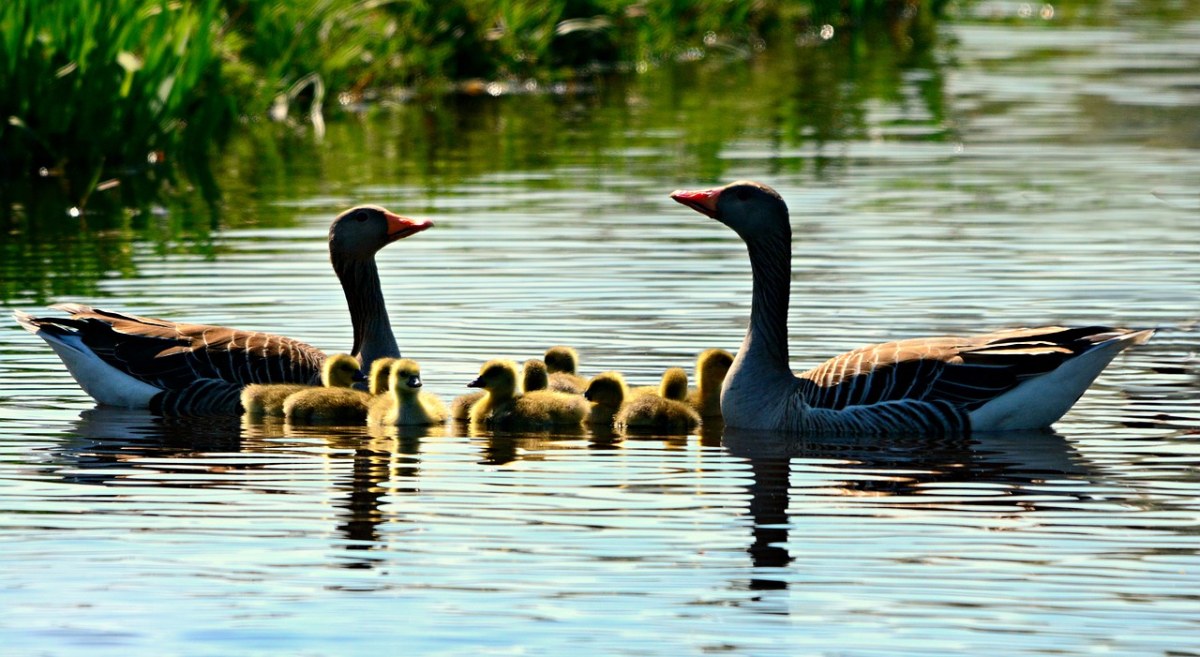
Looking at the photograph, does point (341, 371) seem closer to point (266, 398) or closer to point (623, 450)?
point (266, 398)

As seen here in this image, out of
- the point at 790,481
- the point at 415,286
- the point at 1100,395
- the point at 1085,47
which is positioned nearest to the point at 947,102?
the point at 1085,47

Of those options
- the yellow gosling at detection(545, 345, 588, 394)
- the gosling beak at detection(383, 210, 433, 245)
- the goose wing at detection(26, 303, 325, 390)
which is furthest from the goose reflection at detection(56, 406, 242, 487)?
the yellow gosling at detection(545, 345, 588, 394)

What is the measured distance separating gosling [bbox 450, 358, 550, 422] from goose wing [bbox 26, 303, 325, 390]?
983 millimetres

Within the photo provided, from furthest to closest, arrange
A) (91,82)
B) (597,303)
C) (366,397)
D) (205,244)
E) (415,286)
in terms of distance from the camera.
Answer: (91,82) → (205,244) → (415,286) → (597,303) → (366,397)

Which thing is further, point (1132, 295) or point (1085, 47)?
point (1085, 47)

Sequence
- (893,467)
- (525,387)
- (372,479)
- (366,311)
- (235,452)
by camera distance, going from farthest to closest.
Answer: (366,311) → (525,387) → (235,452) → (893,467) → (372,479)

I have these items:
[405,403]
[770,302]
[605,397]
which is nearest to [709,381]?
[770,302]

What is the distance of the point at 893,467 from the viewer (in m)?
11.0

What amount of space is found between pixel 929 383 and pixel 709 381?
1479mm

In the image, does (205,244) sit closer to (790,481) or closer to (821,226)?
(821,226)

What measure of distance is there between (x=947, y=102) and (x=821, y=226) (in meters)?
11.4

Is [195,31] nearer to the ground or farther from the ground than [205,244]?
farther from the ground

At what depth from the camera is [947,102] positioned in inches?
1200

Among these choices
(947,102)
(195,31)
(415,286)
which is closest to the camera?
(415,286)
